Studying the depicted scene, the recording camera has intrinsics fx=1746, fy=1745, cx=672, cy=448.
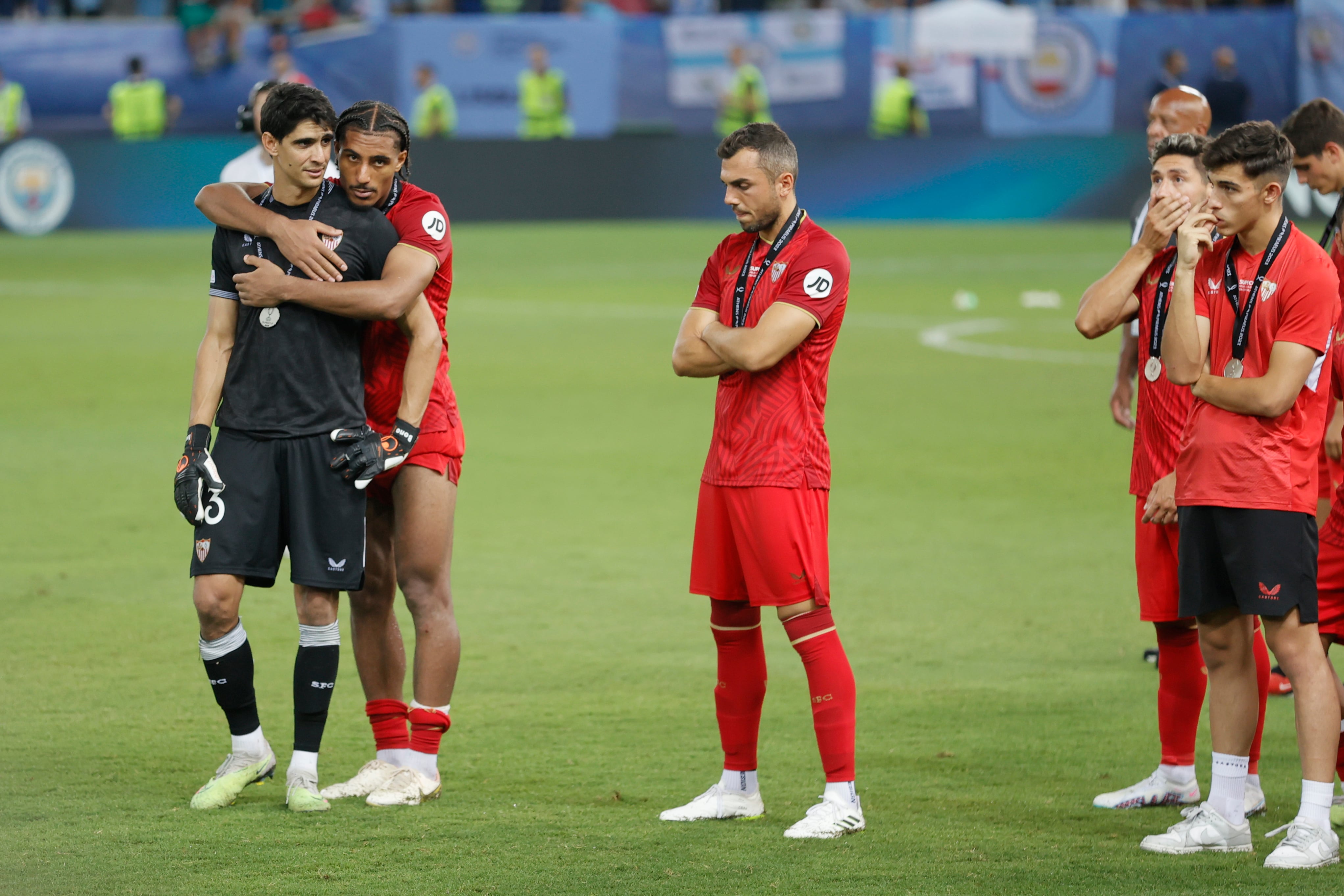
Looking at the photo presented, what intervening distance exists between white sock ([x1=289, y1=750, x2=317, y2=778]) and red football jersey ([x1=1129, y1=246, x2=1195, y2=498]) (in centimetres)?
276

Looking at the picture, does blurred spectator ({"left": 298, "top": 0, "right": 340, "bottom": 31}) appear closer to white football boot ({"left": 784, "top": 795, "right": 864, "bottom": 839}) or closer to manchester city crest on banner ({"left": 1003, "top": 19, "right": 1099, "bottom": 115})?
manchester city crest on banner ({"left": 1003, "top": 19, "right": 1099, "bottom": 115})

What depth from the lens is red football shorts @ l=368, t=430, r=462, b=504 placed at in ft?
18.3

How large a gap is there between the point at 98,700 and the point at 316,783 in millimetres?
1570

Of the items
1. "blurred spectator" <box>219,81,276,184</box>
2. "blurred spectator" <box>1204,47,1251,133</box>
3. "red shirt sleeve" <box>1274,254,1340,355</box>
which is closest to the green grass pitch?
"red shirt sleeve" <box>1274,254,1340,355</box>

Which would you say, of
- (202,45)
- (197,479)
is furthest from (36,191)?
(197,479)

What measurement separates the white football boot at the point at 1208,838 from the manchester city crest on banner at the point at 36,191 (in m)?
25.3

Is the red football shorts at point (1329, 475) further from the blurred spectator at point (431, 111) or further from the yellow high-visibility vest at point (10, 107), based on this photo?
the yellow high-visibility vest at point (10, 107)

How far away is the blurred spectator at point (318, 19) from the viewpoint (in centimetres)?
3316

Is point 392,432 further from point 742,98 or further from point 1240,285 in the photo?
point 742,98

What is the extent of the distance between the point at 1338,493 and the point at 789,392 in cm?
173

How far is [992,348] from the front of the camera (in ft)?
56.3

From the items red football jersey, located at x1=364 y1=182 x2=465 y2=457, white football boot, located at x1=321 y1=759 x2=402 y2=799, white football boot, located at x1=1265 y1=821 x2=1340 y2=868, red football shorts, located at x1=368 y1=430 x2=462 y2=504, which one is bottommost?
white football boot, located at x1=321 y1=759 x2=402 y2=799

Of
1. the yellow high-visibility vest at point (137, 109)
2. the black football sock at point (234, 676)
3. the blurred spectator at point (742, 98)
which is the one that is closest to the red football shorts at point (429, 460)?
the black football sock at point (234, 676)

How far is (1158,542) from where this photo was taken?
18.0ft
